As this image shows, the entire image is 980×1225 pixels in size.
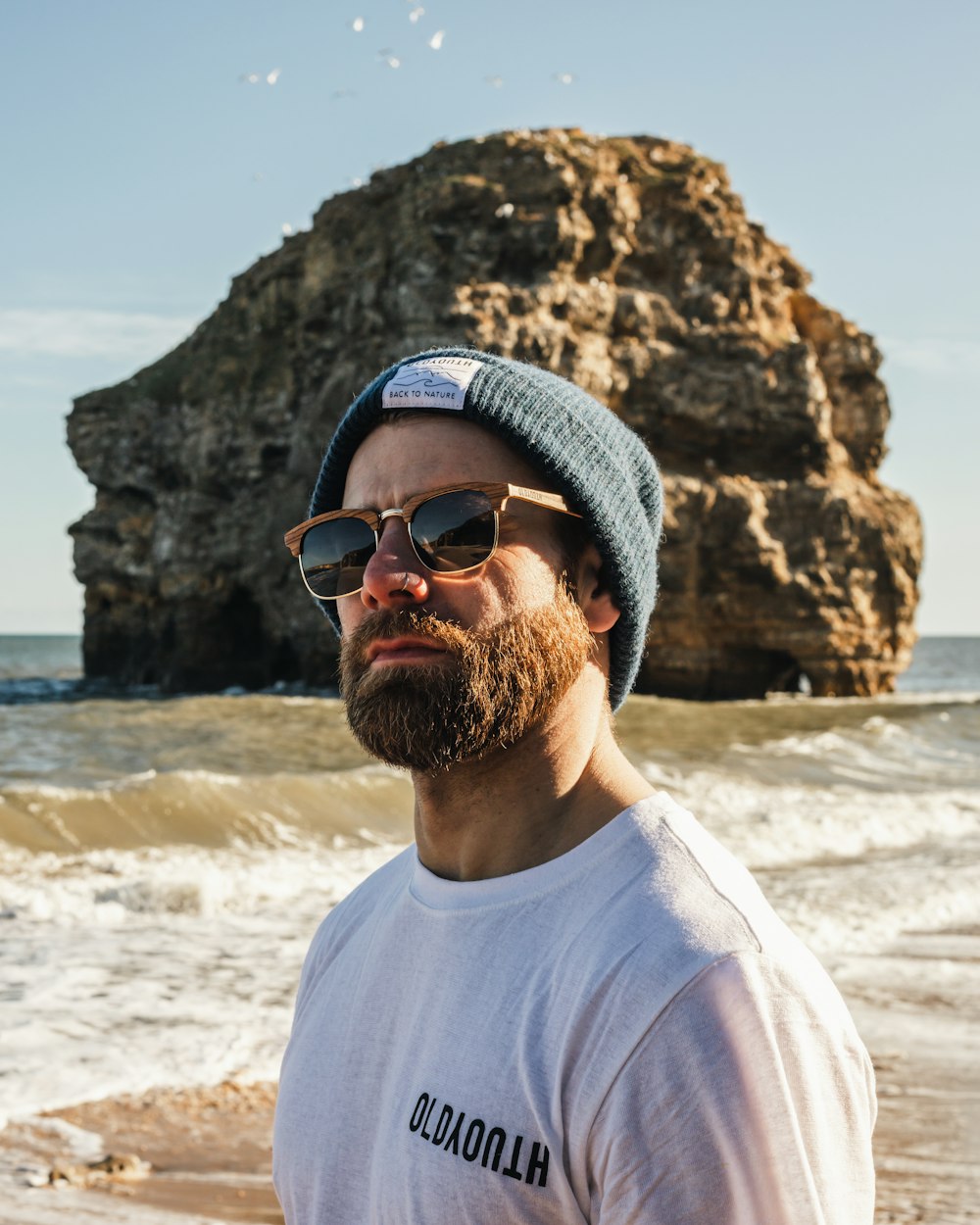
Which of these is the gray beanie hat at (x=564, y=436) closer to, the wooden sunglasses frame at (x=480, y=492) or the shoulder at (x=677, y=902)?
the wooden sunglasses frame at (x=480, y=492)

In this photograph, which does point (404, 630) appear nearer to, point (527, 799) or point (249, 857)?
point (527, 799)

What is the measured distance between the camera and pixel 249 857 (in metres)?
10.5

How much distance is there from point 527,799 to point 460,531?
1.29 ft

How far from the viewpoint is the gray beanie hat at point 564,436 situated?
171cm

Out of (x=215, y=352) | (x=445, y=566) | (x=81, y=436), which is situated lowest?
(x=445, y=566)

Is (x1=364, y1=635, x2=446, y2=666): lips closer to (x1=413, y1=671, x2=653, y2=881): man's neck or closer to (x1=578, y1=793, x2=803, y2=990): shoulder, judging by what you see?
(x1=413, y1=671, x2=653, y2=881): man's neck

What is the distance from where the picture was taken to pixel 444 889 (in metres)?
1.60

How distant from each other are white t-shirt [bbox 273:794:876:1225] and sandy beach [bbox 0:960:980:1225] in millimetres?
2816

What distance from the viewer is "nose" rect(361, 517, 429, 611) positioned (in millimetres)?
1735

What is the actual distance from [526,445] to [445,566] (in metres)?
0.21

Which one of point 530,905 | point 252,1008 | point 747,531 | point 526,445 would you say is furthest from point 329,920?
point 747,531

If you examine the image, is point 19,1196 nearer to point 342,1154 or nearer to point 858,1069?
point 342,1154


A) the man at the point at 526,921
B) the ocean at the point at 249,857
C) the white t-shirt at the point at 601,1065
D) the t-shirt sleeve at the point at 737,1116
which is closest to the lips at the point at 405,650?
the man at the point at 526,921

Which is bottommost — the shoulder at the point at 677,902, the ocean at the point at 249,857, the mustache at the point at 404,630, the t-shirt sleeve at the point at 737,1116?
the ocean at the point at 249,857
